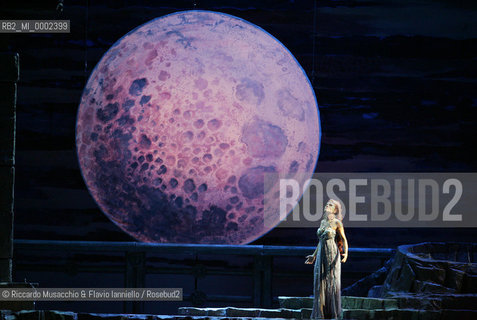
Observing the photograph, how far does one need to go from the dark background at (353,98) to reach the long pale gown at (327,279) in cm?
388

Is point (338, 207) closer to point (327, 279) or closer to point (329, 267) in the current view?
point (329, 267)

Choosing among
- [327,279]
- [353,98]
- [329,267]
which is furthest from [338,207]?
[353,98]

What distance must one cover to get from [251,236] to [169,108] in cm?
240

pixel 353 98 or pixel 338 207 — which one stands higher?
pixel 353 98

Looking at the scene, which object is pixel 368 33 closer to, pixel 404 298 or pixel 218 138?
pixel 218 138

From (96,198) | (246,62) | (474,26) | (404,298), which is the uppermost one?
(474,26)

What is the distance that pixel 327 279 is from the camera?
7.36 metres

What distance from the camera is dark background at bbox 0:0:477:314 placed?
445 inches

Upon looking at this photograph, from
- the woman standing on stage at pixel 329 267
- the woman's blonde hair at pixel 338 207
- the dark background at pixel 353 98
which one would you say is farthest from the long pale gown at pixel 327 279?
the dark background at pixel 353 98

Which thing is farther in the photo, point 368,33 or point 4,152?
point 368,33

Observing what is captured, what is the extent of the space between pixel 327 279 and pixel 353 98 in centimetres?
465

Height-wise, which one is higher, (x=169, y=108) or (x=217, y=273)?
(x=169, y=108)

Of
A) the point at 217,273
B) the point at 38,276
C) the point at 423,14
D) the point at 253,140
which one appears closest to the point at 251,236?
the point at 217,273

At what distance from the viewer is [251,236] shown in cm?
1120
